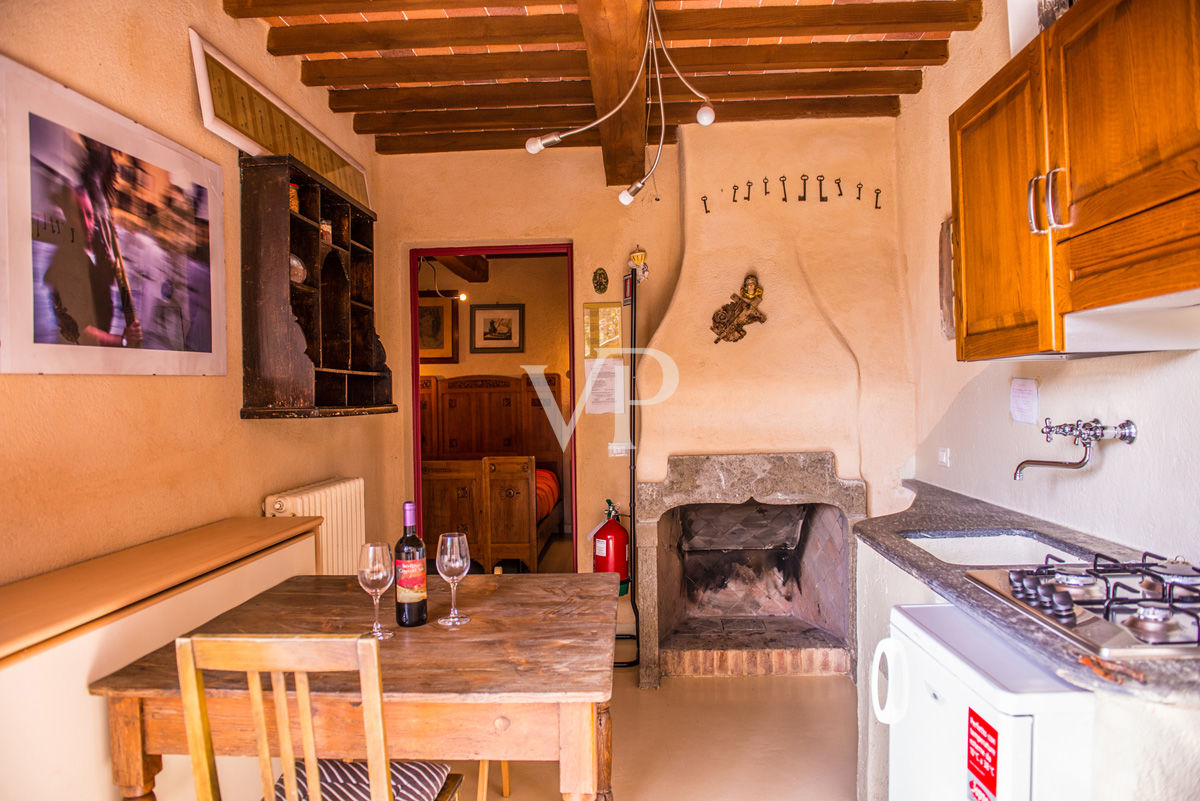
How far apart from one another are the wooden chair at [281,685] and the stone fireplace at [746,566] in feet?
6.93

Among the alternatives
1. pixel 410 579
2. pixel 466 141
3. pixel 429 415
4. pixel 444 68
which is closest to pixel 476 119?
pixel 466 141

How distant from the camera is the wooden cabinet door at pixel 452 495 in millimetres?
4477

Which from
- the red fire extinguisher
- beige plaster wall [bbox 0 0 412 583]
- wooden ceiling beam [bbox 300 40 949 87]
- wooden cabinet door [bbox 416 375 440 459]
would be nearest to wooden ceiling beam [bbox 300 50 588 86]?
wooden ceiling beam [bbox 300 40 949 87]

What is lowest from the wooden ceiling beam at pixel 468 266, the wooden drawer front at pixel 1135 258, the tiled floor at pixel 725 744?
the tiled floor at pixel 725 744

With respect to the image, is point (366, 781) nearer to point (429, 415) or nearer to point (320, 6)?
point (320, 6)

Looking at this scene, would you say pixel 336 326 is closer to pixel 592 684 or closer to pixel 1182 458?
pixel 592 684

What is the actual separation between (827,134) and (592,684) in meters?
3.09

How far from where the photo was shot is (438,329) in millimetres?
5730

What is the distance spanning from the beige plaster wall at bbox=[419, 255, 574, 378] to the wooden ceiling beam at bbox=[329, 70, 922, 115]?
8.28 feet

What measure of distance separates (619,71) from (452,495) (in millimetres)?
2901

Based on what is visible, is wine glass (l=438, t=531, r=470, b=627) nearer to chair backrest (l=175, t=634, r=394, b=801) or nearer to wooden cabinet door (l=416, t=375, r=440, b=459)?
chair backrest (l=175, t=634, r=394, b=801)

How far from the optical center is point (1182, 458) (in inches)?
64.8

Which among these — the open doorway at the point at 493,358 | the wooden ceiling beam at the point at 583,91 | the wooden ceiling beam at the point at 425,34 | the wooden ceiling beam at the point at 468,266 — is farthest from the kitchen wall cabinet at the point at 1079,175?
the open doorway at the point at 493,358

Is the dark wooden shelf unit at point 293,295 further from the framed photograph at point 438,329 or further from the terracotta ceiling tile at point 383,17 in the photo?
the framed photograph at point 438,329
